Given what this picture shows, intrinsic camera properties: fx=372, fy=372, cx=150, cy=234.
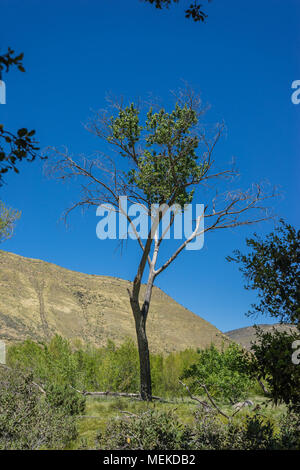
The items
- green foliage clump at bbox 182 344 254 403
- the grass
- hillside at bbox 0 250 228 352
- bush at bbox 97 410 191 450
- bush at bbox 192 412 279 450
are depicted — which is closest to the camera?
bush at bbox 192 412 279 450

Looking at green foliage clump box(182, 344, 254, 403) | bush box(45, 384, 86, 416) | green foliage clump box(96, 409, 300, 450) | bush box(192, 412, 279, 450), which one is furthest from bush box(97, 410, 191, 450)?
green foliage clump box(182, 344, 254, 403)

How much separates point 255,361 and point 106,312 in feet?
326

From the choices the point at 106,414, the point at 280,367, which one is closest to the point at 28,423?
the point at 106,414

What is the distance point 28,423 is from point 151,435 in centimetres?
324

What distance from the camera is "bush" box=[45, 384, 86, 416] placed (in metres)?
9.64

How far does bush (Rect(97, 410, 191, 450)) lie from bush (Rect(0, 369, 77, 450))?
187cm

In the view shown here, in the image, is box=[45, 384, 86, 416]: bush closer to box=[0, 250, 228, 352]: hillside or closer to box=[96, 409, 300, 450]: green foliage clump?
box=[96, 409, 300, 450]: green foliage clump

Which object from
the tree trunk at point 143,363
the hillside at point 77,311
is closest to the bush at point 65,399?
the tree trunk at point 143,363

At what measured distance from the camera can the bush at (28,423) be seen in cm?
667

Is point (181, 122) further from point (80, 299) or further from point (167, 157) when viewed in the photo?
point (80, 299)

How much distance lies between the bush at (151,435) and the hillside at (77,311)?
65.7 meters

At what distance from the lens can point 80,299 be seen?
105438 millimetres

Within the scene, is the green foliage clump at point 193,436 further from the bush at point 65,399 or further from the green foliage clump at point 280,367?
the bush at point 65,399
